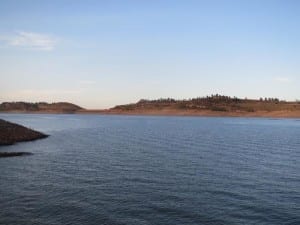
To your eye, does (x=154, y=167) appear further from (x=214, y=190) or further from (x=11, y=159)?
(x=11, y=159)

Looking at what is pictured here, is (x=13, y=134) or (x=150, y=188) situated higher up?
(x=13, y=134)

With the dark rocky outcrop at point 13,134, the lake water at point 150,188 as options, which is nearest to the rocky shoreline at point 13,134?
the dark rocky outcrop at point 13,134

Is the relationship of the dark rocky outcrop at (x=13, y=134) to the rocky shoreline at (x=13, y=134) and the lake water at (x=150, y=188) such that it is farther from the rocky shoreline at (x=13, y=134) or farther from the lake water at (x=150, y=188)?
the lake water at (x=150, y=188)

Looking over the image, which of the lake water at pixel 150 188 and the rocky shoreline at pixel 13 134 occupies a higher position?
the rocky shoreline at pixel 13 134

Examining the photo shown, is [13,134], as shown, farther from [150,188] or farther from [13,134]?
[150,188]

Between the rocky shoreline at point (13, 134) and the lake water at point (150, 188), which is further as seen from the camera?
the rocky shoreline at point (13, 134)

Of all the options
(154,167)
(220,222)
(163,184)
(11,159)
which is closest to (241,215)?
(220,222)

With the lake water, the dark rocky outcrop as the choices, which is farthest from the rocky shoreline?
the lake water

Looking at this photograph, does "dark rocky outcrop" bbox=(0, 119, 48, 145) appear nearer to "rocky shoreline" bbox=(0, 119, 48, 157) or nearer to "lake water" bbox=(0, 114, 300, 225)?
"rocky shoreline" bbox=(0, 119, 48, 157)

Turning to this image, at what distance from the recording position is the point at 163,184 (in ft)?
139

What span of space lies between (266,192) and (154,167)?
16.8 meters

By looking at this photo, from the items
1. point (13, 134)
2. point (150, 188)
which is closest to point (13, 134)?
point (13, 134)

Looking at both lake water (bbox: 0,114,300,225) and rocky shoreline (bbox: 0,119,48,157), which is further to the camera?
rocky shoreline (bbox: 0,119,48,157)

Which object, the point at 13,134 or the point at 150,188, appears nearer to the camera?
the point at 150,188
